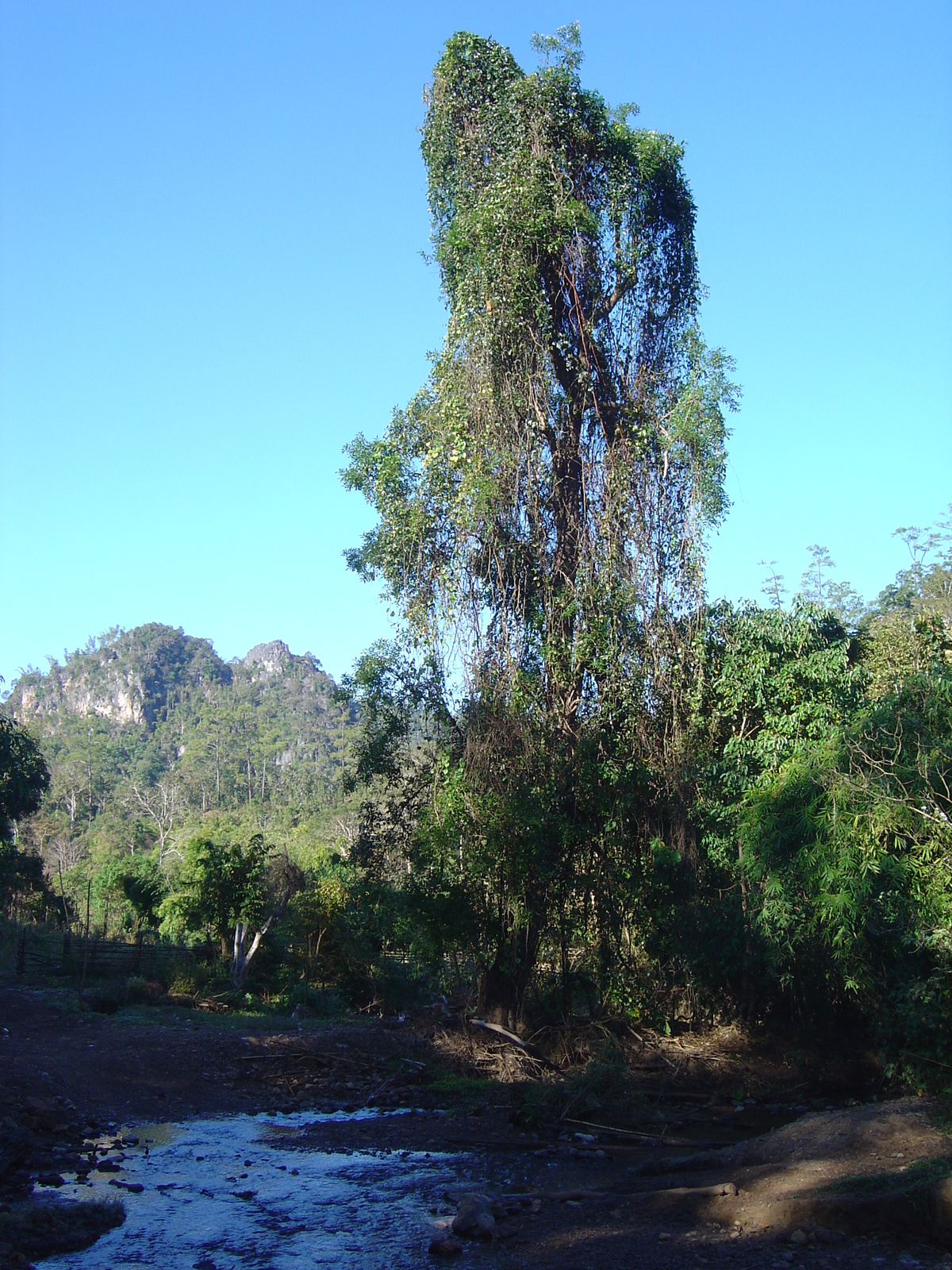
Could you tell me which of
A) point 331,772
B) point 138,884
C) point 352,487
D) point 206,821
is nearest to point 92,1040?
point 352,487

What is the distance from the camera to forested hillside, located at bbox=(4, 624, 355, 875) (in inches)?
1750

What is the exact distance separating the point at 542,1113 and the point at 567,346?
1028cm

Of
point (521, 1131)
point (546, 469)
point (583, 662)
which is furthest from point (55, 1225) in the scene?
point (546, 469)

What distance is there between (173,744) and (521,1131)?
6920 cm

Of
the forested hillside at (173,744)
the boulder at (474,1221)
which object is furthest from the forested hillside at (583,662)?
the forested hillside at (173,744)

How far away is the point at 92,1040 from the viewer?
488 inches

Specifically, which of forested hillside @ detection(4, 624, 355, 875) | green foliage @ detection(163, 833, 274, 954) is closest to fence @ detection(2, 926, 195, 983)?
green foliage @ detection(163, 833, 274, 954)

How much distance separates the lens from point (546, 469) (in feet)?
45.5

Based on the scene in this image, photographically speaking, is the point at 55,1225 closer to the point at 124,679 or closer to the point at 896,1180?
the point at 896,1180

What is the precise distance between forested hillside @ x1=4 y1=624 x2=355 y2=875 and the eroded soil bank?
1931 centimetres

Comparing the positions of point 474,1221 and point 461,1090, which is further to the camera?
point 461,1090

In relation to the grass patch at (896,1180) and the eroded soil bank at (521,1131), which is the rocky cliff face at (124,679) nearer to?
the eroded soil bank at (521,1131)

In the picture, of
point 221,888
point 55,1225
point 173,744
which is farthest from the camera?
point 173,744

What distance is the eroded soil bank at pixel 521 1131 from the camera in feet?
19.9
